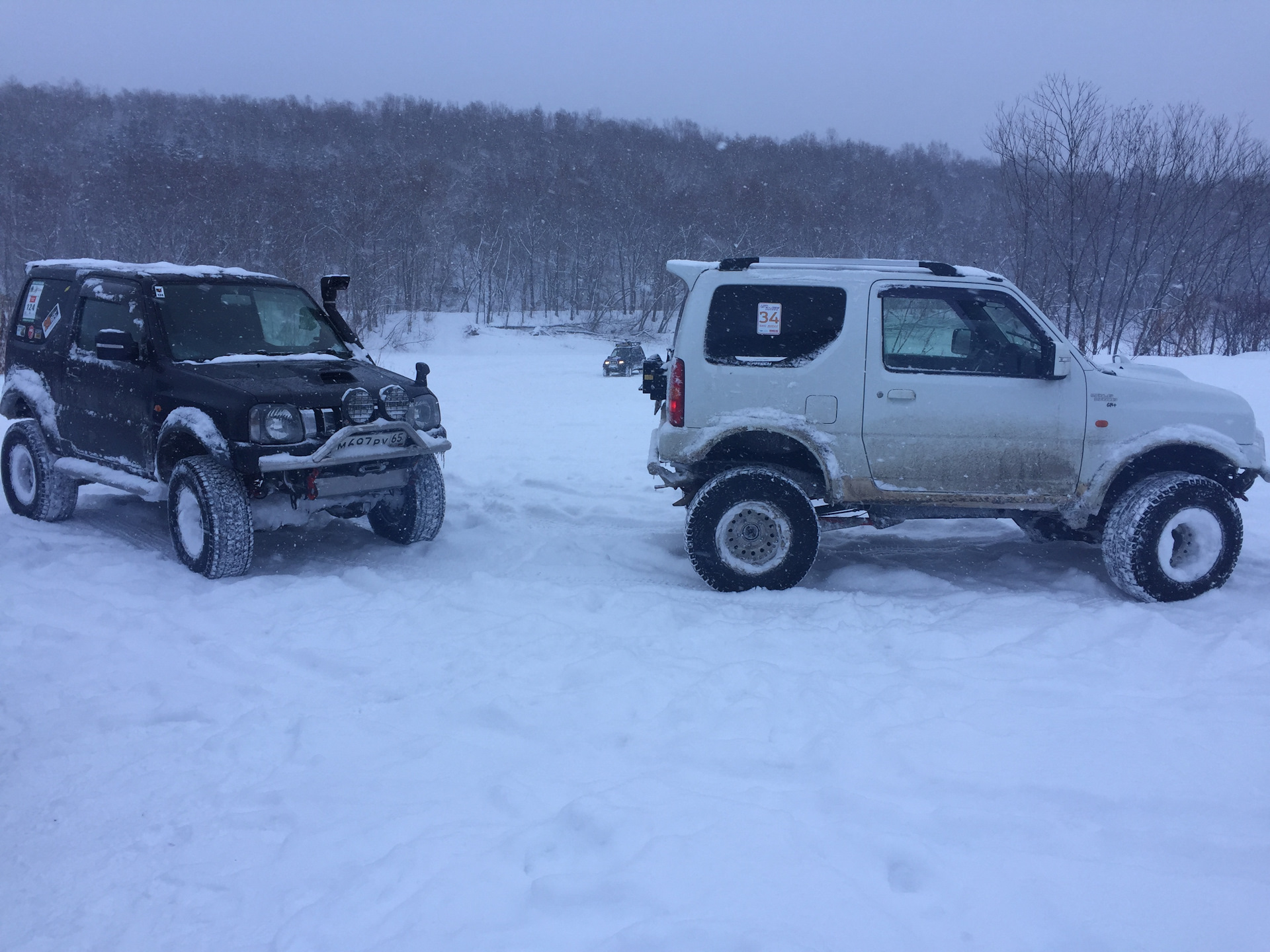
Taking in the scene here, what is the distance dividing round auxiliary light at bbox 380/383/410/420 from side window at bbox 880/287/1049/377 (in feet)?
10.8

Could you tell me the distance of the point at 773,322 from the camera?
18.1 ft

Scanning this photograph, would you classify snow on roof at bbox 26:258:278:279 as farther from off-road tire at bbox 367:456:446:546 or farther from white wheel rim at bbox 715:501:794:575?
white wheel rim at bbox 715:501:794:575

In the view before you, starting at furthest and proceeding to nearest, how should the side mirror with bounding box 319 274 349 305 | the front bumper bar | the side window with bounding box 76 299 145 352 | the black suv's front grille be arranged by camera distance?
the side mirror with bounding box 319 274 349 305 < the side window with bounding box 76 299 145 352 < the black suv's front grille < the front bumper bar

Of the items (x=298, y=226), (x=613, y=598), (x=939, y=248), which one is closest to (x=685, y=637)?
(x=613, y=598)

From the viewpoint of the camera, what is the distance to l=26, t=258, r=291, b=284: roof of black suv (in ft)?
21.3

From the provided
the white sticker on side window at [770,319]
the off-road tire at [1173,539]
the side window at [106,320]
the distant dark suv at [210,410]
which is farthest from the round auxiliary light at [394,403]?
the off-road tire at [1173,539]

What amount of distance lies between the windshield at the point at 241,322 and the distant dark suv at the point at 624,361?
77.8 ft

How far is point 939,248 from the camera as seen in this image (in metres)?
46.5

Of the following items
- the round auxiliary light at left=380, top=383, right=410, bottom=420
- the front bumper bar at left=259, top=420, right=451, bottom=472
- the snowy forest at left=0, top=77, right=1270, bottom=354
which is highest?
the snowy forest at left=0, top=77, right=1270, bottom=354

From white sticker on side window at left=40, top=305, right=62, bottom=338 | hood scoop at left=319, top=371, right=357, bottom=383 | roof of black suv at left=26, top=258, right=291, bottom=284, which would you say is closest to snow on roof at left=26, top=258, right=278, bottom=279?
roof of black suv at left=26, top=258, right=291, bottom=284

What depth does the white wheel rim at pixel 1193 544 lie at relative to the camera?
535cm

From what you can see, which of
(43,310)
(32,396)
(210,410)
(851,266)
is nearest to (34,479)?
(32,396)

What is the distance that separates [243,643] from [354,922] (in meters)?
2.51

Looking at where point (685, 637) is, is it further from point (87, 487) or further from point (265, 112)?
point (265, 112)
